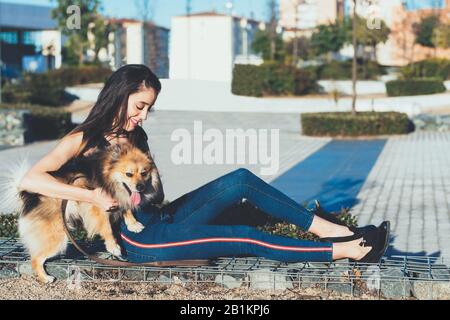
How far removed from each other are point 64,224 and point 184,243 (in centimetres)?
→ 61

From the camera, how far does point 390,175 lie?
1150cm

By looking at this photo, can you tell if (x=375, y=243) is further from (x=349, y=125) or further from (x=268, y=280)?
(x=349, y=125)

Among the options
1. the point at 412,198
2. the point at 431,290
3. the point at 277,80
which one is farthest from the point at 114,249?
the point at 277,80

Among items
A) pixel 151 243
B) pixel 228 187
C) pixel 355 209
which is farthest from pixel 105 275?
pixel 355 209

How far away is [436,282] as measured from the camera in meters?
4.23

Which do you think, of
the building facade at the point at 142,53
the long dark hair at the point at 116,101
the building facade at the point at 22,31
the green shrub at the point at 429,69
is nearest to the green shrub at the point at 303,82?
the green shrub at the point at 429,69

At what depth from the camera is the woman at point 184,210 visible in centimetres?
434

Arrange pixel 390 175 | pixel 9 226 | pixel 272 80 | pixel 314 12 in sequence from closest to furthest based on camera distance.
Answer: pixel 9 226, pixel 390 175, pixel 272 80, pixel 314 12

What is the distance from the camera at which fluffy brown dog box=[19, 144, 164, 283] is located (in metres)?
4.34

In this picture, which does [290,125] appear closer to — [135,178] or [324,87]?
[324,87]

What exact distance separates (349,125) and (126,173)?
1418 centimetres

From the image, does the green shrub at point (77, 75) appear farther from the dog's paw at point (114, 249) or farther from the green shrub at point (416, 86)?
the dog's paw at point (114, 249)

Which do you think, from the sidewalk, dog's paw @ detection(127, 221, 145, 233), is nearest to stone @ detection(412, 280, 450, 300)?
dog's paw @ detection(127, 221, 145, 233)

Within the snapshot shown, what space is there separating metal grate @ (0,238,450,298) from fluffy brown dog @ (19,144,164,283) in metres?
0.14
